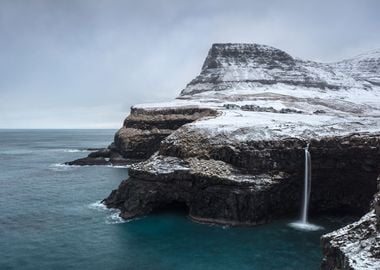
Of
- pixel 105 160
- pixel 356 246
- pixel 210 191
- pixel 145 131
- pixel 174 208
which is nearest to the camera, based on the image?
pixel 356 246

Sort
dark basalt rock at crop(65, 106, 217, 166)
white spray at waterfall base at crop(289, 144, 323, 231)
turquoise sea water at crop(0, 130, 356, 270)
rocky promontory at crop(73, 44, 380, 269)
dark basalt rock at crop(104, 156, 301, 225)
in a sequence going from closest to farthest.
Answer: turquoise sea water at crop(0, 130, 356, 270) < dark basalt rock at crop(104, 156, 301, 225) < white spray at waterfall base at crop(289, 144, 323, 231) < rocky promontory at crop(73, 44, 380, 269) < dark basalt rock at crop(65, 106, 217, 166)

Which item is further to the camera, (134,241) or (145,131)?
(145,131)

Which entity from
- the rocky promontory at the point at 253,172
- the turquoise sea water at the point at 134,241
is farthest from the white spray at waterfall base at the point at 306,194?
the turquoise sea water at the point at 134,241

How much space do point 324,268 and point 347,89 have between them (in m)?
177

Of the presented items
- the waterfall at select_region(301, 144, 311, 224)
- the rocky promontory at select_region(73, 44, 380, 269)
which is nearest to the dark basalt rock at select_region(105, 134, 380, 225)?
the rocky promontory at select_region(73, 44, 380, 269)

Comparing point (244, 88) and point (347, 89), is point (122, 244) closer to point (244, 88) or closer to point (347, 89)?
point (244, 88)

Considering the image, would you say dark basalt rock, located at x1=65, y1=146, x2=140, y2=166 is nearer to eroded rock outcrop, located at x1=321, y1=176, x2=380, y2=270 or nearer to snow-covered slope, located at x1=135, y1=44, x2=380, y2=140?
snow-covered slope, located at x1=135, y1=44, x2=380, y2=140

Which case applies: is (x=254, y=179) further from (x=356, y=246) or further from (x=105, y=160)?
(x=105, y=160)

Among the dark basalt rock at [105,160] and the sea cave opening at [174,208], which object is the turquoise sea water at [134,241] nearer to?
the sea cave opening at [174,208]

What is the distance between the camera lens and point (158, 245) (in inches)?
1889

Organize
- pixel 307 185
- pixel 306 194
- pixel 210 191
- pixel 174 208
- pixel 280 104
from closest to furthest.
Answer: pixel 210 191 < pixel 306 194 < pixel 307 185 < pixel 174 208 < pixel 280 104

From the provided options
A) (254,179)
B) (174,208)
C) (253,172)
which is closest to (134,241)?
(174,208)

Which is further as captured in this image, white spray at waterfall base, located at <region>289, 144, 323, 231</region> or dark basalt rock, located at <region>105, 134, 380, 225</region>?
dark basalt rock, located at <region>105, 134, 380, 225</region>

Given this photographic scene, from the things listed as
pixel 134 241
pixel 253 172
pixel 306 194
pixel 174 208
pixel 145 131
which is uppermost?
pixel 145 131
